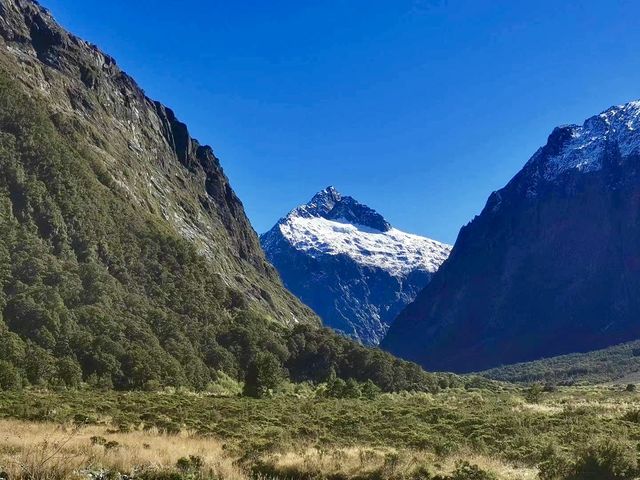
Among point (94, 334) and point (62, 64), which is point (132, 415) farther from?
point (62, 64)

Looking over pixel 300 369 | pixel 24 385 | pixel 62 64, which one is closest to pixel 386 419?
pixel 24 385

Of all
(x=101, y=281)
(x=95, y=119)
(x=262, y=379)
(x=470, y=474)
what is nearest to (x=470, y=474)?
(x=470, y=474)

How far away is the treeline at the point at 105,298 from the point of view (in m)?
84.5

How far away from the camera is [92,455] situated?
55.6ft

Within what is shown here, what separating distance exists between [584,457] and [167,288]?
113m

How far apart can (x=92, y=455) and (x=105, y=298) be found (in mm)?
92474

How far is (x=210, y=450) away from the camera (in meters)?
21.3

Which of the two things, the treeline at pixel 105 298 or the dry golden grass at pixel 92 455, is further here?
the treeline at pixel 105 298

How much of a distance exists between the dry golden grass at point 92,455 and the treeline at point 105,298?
55.0 meters

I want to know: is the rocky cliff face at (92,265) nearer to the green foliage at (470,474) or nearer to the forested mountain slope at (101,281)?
the forested mountain slope at (101,281)

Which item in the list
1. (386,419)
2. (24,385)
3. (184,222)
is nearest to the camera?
(386,419)

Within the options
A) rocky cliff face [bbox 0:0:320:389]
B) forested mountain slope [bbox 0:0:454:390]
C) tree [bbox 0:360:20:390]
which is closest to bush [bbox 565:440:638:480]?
tree [bbox 0:360:20:390]

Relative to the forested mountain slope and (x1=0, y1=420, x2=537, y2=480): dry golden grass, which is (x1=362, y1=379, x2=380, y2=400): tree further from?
(x1=0, y1=420, x2=537, y2=480): dry golden grass

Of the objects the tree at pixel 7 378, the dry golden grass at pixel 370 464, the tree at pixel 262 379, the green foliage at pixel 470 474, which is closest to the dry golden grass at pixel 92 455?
the dry golden grass at pixel 370 464
